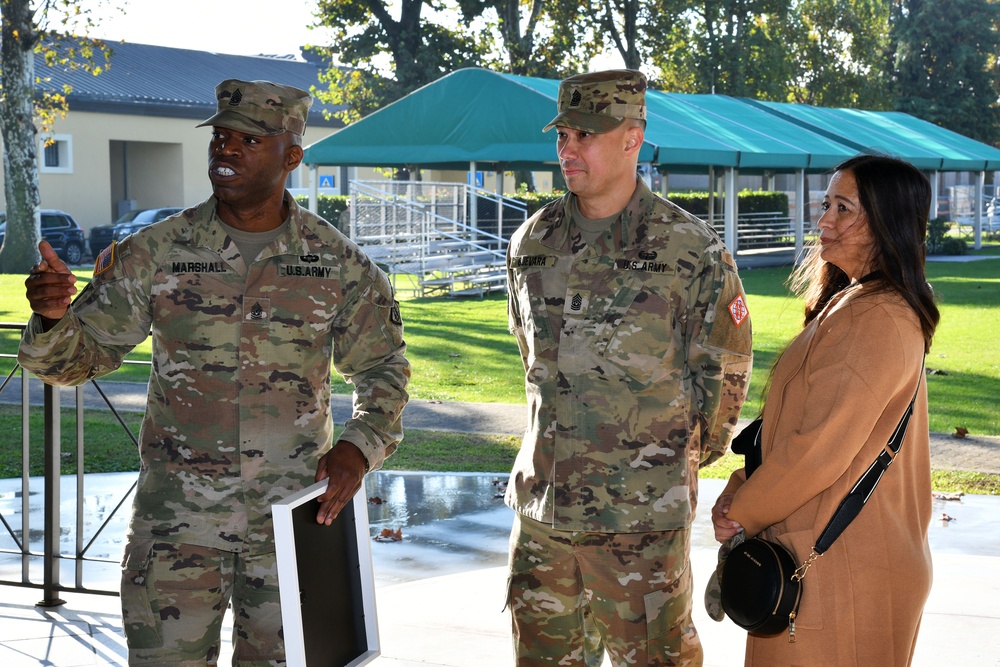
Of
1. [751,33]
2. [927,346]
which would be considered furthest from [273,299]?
[751,33]

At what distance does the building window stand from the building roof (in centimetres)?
116

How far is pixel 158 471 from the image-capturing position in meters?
3.25

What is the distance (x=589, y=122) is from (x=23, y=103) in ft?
83.5

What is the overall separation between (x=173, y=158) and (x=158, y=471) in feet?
130

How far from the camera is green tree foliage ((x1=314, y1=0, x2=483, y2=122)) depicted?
38.4 metres

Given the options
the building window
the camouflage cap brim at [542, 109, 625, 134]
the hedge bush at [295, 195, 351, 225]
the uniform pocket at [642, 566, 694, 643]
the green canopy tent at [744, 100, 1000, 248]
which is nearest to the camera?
the uniform pocket at [642, 566, 694, 643]

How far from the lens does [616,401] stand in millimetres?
3465

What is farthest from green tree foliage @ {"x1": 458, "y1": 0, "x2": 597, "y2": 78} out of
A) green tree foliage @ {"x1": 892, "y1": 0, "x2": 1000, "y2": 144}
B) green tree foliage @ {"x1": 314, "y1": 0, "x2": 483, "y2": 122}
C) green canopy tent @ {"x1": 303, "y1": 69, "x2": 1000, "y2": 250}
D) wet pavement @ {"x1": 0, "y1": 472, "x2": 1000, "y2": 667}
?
wet pavement @ {"x1": 0, "y1": 472, "x2": 1000, "y2": 667}

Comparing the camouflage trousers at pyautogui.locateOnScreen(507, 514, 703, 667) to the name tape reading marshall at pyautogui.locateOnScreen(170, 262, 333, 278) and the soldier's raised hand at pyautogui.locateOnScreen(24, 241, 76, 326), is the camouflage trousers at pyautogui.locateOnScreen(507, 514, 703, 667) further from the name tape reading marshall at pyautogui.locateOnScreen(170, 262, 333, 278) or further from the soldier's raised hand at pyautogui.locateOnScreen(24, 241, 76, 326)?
the soldier's raised hand at pyautogui.locateOnScreen(24, 241, 76, 326)

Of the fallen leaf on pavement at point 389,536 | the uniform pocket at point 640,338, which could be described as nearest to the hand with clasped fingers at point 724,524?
the uniform pocket at point 640,338

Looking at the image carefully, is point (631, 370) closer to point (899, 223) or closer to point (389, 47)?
point (899, 223)

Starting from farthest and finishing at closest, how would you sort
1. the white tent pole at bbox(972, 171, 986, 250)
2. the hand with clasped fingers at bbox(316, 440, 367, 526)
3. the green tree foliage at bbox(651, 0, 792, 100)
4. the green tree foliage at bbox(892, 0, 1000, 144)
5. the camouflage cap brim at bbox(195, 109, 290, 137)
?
the green tree foliage at bbox(892, 0, 1000, 144) → the green tree foliage at bbox(651, 0, 792, 100) → the white tent pole at bbox(972, 171, 986, 250) → the camouflage cap brim at bbox(195, 109, 290, 137) → the hand with clasped fingers at bbox(316, 440, 367, 526)

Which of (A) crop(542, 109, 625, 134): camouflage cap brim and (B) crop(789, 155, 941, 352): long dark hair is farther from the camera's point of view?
(A) crop(542, 109, 625, 134): camouflage cap brim

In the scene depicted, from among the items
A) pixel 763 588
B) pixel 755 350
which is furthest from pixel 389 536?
pixel 755 350
